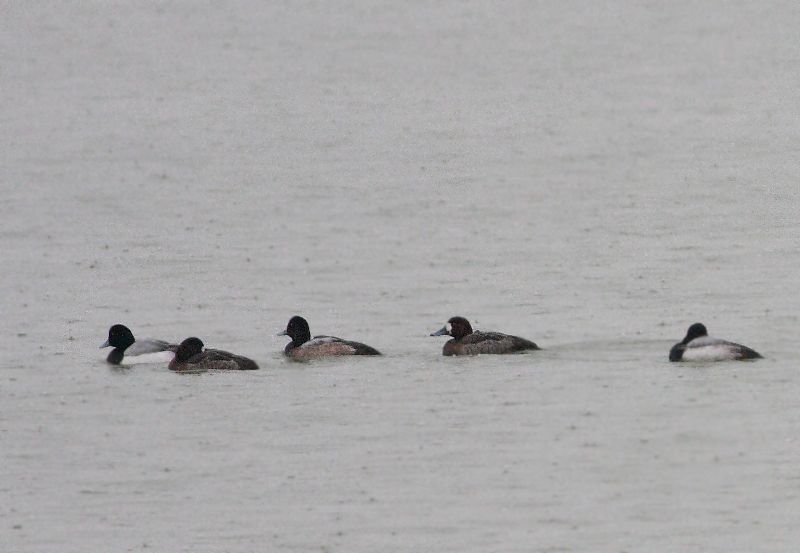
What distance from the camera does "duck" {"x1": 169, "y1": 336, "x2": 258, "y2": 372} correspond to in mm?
26158

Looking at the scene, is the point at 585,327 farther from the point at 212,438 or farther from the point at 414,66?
the point at 414,66

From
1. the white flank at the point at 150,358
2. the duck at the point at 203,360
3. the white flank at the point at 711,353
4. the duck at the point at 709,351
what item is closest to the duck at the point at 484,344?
the duck at the point at 709,351

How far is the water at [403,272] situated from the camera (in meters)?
19.1

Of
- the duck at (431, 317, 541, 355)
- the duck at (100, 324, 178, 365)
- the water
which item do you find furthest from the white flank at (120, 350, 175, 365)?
the duck at (431, 317, 541, 355)

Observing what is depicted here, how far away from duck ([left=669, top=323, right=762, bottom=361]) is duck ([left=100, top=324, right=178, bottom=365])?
683 cm

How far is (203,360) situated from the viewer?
26344 mm

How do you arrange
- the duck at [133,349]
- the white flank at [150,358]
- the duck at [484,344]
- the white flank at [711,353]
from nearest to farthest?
the white flank at [711,353]
the duck at [484,344]
the white flank at [150,358]
the duck at [133,349]

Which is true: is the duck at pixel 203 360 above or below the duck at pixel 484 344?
below

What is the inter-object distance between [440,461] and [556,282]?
1242cm

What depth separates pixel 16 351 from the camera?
28156mm

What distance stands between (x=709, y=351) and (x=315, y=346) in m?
5.33

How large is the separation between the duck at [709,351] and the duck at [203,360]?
556 cm

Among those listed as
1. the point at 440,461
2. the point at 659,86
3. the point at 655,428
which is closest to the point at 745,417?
the point at 655,428

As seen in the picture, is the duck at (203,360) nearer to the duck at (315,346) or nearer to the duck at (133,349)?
the duck at (133,349)
